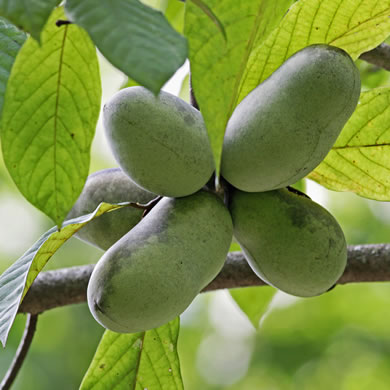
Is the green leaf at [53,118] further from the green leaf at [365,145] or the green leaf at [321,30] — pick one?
the green leaf at [365,145]

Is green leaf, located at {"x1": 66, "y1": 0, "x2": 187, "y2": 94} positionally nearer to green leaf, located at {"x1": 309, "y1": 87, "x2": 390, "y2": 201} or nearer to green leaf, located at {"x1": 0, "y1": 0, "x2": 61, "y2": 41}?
green leaf, located at {"x1": 0, "y1": 0, "x2": 61, "y2": 41}

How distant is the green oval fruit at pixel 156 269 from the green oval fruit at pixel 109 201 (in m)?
0.13

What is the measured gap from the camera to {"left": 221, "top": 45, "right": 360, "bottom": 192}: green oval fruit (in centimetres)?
97

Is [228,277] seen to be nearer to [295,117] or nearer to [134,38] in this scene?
[295,117]

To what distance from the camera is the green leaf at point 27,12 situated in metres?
0.71

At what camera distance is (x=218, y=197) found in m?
1.11

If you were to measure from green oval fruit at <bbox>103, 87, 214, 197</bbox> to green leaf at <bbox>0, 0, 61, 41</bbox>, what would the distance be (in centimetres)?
29

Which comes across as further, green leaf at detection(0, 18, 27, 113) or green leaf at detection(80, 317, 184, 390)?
green leaf at detection(80, 317, 184, 390)

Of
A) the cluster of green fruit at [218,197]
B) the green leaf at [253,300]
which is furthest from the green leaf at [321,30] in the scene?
the green leaf at [253,300]

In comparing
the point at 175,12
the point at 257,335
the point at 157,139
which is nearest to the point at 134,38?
the point at 157,139

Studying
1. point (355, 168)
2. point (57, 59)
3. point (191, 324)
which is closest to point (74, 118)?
point (57, 59)

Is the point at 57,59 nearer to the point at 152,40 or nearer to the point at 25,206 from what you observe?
the point at 152,40

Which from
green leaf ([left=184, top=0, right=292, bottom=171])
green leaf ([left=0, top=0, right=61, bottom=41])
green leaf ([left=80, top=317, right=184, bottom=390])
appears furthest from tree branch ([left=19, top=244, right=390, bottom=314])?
green leaf ([left=0, top=0, right=61, bottom=41])

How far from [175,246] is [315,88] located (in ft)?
0.97
